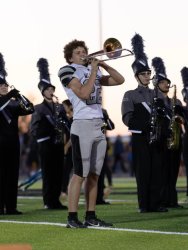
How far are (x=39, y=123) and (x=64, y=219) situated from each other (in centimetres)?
342

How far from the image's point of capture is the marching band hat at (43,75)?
15.7 metres

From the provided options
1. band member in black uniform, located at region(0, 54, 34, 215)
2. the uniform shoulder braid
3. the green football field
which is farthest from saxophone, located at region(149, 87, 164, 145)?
the uniform shoulder braid

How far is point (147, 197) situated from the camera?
1372cm

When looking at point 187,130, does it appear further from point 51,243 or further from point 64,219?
point 51,243

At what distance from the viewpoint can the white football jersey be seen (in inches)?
432

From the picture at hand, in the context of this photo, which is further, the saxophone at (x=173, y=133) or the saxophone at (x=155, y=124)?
the saxophone at (x=173, y=133)

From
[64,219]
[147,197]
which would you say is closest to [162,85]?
[147,197]

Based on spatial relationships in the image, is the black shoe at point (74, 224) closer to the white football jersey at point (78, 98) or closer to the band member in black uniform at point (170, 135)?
the white football jersey at point (78, 98)

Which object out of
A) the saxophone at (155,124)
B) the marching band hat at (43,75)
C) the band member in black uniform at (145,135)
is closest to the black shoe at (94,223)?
the band member in black uniform at (145,135)

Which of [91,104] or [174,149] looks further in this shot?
[174,149]

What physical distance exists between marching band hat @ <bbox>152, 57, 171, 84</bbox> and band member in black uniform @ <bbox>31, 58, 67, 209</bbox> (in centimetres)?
167

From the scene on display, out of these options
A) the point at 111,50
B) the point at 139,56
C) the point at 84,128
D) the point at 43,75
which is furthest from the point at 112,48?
the point at 43,75

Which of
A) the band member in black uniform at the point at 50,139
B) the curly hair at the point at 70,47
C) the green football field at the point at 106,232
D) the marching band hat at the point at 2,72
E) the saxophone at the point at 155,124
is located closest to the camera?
the green football field at the point at 106,232

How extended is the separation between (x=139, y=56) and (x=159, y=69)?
830mm
